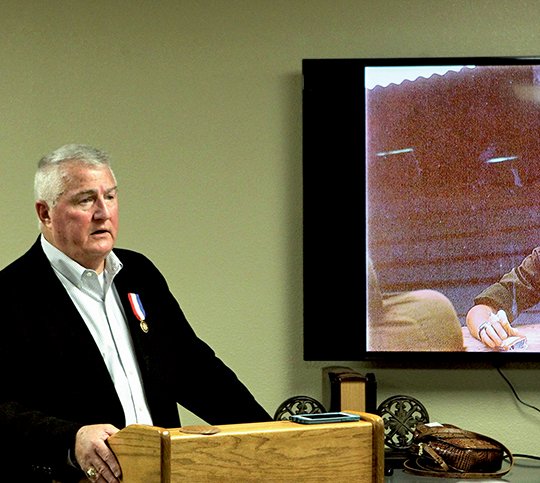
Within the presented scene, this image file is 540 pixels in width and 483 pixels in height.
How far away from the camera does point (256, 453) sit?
5.85 ft

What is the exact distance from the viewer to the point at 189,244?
362 centimetres

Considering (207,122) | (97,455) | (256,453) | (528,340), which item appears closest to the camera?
(256,453)

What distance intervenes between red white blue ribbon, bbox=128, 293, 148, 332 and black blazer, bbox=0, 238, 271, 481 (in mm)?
15

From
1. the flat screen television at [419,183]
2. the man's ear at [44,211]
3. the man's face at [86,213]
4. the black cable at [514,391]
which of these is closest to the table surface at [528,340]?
the flat screen television at [419,183]

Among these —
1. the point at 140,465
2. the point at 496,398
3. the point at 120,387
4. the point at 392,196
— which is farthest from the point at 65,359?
the point at 496,398

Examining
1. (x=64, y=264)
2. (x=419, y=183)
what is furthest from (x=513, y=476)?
(x=64, y=264)

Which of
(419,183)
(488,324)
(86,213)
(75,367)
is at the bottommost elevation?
(75,367)

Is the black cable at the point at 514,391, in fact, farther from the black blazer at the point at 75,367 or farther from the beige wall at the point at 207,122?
the black blazer at the point at 75,367

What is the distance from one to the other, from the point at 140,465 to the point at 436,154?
79.8 inches

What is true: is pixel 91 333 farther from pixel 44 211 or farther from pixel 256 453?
pixel 256 453

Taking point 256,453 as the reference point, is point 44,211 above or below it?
above

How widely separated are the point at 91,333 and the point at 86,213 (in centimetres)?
31

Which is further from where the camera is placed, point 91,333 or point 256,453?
point 91,333

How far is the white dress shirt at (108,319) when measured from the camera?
258cm
